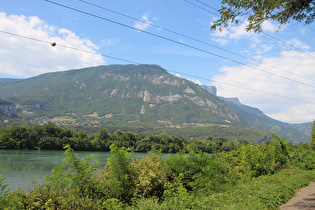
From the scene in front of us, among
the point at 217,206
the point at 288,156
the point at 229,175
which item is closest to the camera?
the point at 217,206

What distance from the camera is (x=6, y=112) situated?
652 ft

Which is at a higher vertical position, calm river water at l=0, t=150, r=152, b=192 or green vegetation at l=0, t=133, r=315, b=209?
green vegetation at l=0, t=133, r=315, b=209

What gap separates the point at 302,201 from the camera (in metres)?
8.68

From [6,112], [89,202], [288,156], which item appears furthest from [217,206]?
[6,112]

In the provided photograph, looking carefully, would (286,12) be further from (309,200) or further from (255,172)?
(255,172)

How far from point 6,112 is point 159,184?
23300cm

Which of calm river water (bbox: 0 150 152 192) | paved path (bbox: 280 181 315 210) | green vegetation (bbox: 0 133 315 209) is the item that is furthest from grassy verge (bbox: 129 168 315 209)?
calm river water (bbox: 0 150 152 192)

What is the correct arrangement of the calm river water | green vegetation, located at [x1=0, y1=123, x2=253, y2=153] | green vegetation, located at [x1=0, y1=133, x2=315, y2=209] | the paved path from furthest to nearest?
green vegetation, located at [x1=0, y1=123, x2=253, y2=153] < the calm river water < the paved path < green vegetation, located at [x1=0, y1=133, x2=315, y2=209]

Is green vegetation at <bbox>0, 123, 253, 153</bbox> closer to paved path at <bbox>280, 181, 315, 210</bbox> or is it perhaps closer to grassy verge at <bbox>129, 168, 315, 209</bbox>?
paved path at <bbox>280, 181, 315, 210</bbox>

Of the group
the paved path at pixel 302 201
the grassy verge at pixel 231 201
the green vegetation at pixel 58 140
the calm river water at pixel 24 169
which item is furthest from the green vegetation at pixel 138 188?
the green vegetation at pixel 58 140

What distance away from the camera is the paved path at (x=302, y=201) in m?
7.87

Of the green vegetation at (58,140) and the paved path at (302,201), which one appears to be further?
the green vegetation at (58,140)

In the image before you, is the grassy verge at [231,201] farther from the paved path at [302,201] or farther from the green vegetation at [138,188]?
the paved path at [302,201]

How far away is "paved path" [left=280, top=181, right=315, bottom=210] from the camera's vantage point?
7867mm
